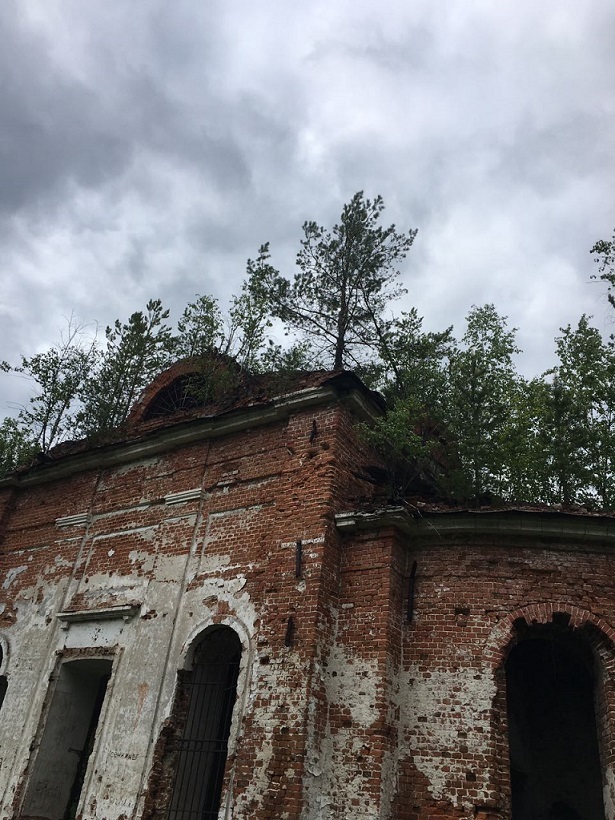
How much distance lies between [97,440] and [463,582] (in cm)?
743

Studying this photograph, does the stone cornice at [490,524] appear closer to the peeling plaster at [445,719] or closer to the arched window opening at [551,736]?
the peeling plaster at [445,719]

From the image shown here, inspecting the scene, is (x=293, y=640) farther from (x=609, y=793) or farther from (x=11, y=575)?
(x=11, y=575)

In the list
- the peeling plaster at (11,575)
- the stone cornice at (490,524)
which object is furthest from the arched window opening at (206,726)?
the peeling plaster at (11,575)

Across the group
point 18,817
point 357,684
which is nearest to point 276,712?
point 357,684

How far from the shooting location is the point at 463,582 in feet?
25.1

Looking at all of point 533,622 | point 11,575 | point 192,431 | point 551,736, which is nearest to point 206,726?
point 192,431

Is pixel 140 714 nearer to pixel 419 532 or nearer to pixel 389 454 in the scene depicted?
pixel 419 532

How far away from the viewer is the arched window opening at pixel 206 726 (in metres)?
8.02

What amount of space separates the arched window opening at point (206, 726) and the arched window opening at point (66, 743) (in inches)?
67.6

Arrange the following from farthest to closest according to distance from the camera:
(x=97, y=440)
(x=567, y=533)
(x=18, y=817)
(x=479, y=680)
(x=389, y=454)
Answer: (x=97, y=440) → (x=389, y=454) → (x=18, y=817) → (x=567, y=533) → (x=479, y=680)

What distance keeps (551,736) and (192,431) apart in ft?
26.0

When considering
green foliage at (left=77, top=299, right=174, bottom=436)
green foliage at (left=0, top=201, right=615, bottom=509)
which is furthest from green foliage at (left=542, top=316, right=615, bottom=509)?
green foliage at (left=77, top=299, right=174, bottom=436)

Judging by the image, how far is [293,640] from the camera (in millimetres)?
7523

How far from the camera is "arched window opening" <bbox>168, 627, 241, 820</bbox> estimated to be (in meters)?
8.02
